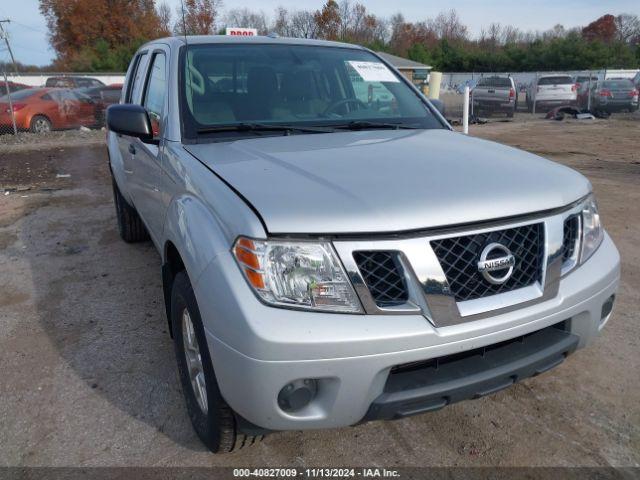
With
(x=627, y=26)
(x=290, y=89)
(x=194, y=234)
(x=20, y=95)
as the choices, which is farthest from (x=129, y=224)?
(x=627, y=26)

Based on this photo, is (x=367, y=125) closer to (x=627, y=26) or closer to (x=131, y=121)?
(x=131, y=121)

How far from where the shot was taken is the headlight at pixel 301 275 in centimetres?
184

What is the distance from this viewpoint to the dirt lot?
2.38 meters

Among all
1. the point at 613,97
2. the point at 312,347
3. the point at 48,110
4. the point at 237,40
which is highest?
the point at 237,40

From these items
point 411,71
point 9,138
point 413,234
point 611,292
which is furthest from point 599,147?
point 411,71

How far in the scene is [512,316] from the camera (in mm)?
1990

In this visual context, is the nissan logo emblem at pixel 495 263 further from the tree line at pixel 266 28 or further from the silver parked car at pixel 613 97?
the tree line at pixel 266 28

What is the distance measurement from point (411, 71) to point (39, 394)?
96.7 ft

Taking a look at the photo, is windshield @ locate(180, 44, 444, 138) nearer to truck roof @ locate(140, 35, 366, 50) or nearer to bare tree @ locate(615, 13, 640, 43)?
truck roof @ locate(140, 35, 366, 50)

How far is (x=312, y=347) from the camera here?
5.76ft

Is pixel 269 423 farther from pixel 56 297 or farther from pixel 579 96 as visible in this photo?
pixel 579 96

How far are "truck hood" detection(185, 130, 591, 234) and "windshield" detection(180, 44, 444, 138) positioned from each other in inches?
13.1

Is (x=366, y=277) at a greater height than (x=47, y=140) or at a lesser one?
greater

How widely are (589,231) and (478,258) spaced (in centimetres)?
79
